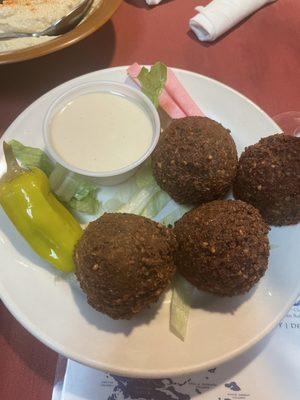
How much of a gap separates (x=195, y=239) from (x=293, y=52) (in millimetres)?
1408

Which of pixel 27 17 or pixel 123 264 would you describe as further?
pixel 27 17

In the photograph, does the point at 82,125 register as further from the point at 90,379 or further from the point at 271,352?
the point at 271,352

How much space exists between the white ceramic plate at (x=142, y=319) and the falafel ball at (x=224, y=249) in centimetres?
11

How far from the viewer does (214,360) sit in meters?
1.24

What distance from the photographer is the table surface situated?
2.01 m

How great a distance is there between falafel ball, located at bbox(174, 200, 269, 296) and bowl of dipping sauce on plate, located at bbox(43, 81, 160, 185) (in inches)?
15.1

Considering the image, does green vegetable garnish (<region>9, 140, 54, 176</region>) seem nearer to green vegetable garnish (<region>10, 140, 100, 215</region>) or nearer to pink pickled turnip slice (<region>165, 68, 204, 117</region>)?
green vegetable garnish (<region>10, 140, 100, 215</region>)

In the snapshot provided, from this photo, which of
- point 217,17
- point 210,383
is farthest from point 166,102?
point 210,383

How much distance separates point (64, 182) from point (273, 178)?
749mm

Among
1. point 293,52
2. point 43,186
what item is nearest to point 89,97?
point 43,186

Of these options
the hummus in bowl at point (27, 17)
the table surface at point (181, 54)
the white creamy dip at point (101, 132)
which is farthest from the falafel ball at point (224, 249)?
the hummus in bowl at point (27, 17)

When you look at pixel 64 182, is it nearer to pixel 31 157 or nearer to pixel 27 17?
pixel 31 157

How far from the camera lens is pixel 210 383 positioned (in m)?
1.38

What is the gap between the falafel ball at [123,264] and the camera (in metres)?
1.19
